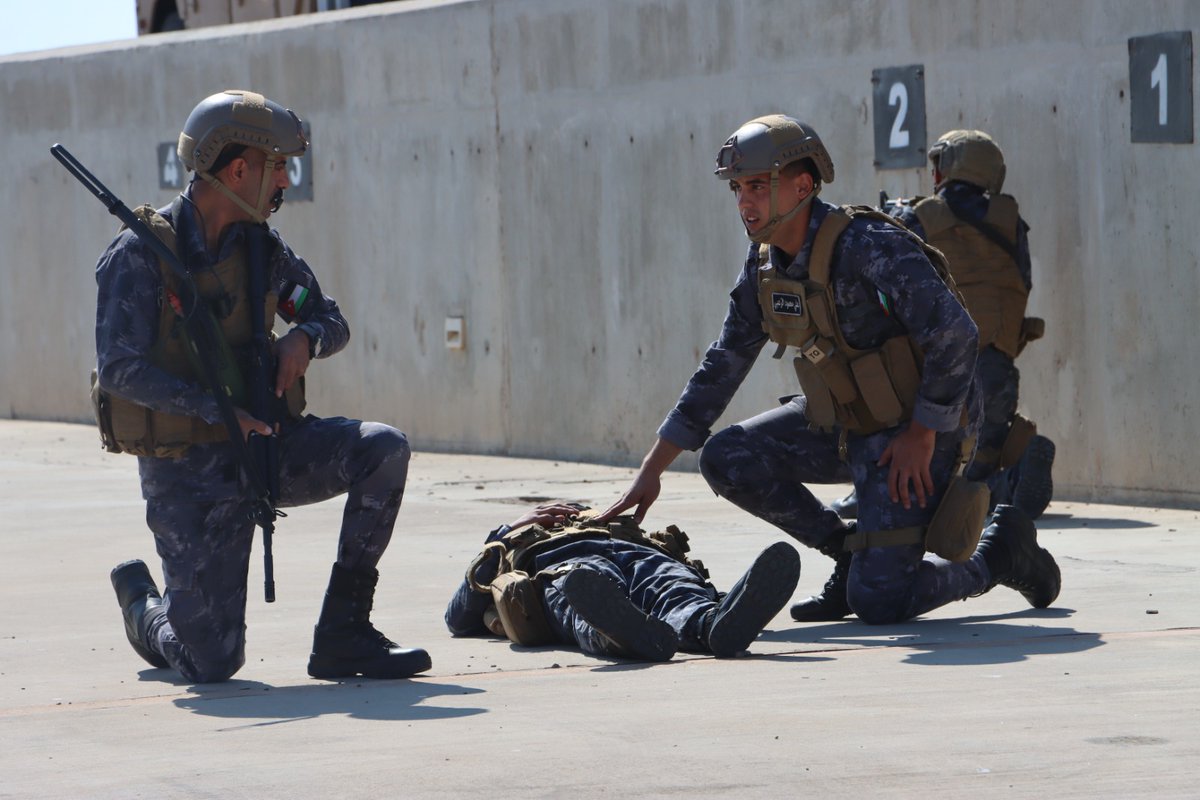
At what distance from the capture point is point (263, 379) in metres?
5.36

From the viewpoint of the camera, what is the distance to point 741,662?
534 cm

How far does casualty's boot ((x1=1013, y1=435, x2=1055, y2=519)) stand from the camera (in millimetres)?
8672

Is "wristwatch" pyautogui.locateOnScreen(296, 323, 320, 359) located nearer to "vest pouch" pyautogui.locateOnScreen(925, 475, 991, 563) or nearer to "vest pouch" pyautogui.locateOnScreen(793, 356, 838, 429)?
"vest pouch" pyautogui.locateOnScreen(793, 356, 838, 429)

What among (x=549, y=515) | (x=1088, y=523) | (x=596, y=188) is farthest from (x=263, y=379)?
(x=596, y=188)

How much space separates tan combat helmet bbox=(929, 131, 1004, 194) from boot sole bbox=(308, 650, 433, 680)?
13.1ft

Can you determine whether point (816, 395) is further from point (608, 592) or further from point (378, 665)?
point (378, 665)

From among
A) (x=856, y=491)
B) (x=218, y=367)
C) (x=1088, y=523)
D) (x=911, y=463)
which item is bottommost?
(x=1088, y=523)

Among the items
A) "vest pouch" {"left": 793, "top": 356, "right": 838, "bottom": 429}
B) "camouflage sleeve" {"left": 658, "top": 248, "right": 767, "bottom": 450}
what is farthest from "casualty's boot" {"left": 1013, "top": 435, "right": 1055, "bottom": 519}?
"vest pouch" {"left": 793, "top": 356, "right": 838, "bottom": 429}

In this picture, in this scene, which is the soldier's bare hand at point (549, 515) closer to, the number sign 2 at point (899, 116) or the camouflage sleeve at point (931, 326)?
the camouflage sleeve at point (931, 326)

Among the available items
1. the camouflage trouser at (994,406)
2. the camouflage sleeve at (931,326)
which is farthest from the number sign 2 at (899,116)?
the camouflage sleeve at (931,326)

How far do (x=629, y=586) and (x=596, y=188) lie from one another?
20.9 ft

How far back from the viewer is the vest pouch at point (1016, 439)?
27.6ft

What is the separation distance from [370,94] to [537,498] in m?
Answer: 4.03

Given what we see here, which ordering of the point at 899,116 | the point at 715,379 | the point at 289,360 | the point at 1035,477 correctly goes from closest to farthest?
the point at 289,360 → the point at 715,379 → the point at 1035,477 → the point at 899,116
